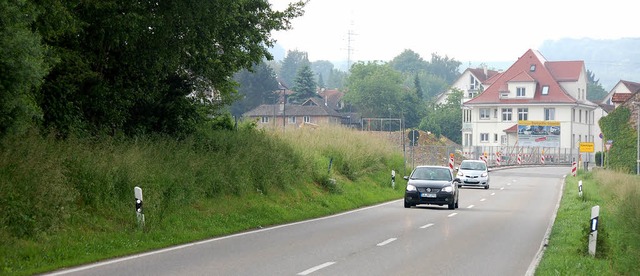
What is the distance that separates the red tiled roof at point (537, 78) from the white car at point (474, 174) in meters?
66.0

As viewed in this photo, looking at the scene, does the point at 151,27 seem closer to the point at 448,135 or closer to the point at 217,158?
the point at 217,158

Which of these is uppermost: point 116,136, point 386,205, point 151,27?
point 151,27

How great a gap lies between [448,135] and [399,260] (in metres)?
131

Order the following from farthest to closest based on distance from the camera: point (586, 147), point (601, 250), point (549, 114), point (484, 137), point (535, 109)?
point (484, 137) < point (535, 109) < point (549, 114) < point (586, 147) < point (601, 250)

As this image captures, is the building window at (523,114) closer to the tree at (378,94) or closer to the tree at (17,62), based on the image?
the tree at (378,94)

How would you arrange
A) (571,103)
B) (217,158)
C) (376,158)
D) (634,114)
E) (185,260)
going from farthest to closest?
(571,103), (634,114), (376,158), (217,158), (185,260)

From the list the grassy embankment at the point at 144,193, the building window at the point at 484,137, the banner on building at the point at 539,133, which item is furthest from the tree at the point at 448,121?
the grassy embankment at the point at 144,193

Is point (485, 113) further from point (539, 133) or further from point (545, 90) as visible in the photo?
point (539, 133)

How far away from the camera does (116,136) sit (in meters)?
23.1

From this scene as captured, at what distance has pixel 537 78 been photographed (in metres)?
119

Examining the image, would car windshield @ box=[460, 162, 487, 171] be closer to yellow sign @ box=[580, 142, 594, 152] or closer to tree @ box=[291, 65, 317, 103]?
yellow sign @ box=[580, 142, 594, 152]

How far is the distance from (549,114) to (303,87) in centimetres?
4799

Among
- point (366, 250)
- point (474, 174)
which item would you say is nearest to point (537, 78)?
point (474, 174)

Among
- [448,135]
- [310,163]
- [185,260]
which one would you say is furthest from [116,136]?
[448,135]
